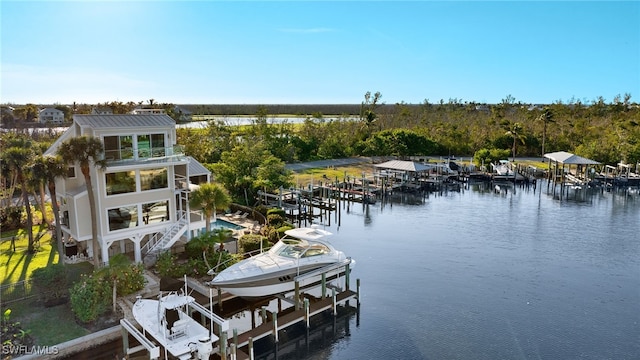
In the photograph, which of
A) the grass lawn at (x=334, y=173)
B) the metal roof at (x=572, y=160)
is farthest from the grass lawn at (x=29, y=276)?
the metal roof at (x=572, y=160)

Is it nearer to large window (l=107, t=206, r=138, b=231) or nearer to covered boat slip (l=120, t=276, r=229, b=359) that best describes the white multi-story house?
large window (l=107, t=206, r=138, b=231)

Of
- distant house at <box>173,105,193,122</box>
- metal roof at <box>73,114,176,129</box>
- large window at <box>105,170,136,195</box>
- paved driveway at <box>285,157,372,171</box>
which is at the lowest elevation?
paved driveway at <box>285,157,372,171</box>

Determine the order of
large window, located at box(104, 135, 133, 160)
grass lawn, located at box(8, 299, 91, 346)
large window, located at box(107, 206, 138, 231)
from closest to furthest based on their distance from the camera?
1. grass lawn, located at box(8, 299, 91, 346)
2. large window, located at box(104, 135, 133, 160)
3. large window, located at box(107, 206, 138, 231)

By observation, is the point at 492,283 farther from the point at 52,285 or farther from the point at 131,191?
the point at 52,285

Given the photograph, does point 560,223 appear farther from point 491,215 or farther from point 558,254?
point 558,254

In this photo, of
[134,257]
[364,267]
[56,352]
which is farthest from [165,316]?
[364,267]

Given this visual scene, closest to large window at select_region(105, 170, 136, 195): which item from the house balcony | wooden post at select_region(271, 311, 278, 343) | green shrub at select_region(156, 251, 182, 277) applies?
the house balcony
